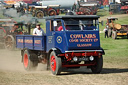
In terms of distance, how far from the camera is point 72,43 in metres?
11.0

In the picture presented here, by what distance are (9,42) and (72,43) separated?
12367 mm

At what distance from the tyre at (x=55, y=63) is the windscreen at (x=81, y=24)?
3.43 ft

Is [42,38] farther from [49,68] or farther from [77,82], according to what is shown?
[77,82]

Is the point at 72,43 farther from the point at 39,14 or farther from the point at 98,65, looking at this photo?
the point at 39,14

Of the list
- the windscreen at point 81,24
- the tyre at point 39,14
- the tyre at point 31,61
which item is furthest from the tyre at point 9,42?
the tyre at point 39,14

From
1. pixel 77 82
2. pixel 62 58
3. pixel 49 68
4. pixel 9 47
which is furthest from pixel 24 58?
pixel 9 47

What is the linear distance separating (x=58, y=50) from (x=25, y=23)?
42.9 ft

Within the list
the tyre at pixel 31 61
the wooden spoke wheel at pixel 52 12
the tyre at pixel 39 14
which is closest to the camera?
the tyre at pixel 31 61

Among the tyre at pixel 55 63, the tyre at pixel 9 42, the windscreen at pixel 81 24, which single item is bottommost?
the tyre at pixel 9 42

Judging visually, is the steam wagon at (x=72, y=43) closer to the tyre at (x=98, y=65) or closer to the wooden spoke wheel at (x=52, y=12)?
the tyre at (x=98, y=65)

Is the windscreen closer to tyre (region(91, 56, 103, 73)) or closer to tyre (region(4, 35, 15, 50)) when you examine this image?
tyre (region(91, 56, 103, 73))

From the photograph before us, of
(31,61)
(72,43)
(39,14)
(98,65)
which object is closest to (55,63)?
(72,43)

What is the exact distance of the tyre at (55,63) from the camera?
10938 mm

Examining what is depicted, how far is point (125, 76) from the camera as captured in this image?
10.8 metres
